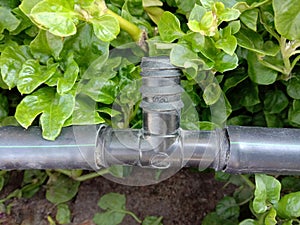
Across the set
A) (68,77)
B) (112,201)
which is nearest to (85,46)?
(68,77)

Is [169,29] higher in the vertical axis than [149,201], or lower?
higher

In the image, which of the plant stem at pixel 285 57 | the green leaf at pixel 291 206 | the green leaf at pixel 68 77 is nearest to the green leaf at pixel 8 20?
the green leaf at pixel 68 77

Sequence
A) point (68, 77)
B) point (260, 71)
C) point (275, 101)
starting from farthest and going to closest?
point (275, 101) < point (260, 71) < point (68, 77)

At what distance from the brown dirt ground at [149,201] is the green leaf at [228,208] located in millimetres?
64

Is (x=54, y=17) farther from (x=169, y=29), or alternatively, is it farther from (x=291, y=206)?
(x=291, y=206)

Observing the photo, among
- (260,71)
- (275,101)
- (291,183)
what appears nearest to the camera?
(260,71)

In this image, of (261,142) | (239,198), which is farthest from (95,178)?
(261,142)

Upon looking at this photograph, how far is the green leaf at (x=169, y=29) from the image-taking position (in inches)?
25.4

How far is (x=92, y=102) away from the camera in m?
0.71

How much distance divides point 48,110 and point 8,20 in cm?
18

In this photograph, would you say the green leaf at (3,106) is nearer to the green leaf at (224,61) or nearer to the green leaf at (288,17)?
the green leaf at (224,61)

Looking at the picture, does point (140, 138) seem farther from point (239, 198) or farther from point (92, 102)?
point (239, 198)

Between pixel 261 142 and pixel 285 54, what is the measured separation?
18cm

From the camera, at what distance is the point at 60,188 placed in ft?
3.77
